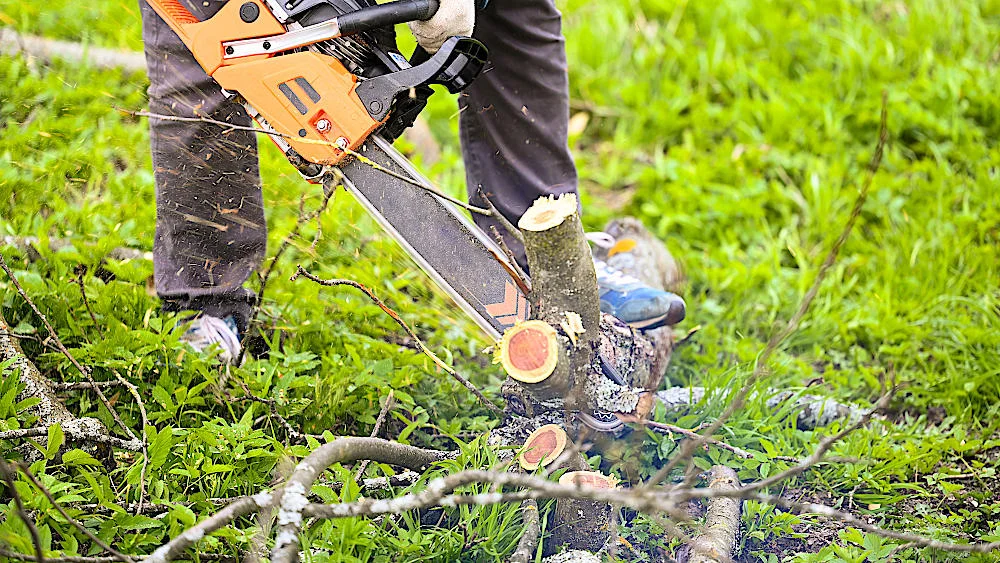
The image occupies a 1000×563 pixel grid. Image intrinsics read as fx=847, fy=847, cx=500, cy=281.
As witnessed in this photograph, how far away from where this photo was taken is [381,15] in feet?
6.33

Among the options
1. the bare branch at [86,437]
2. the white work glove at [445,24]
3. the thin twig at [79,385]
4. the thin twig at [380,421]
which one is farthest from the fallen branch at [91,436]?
the white work glove at [445,24]

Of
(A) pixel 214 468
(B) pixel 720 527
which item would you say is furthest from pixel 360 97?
(B) pixel 720 527

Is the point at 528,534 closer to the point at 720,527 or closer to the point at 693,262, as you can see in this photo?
the point at 720,527

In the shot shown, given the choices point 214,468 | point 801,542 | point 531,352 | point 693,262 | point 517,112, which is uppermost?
point 517,112

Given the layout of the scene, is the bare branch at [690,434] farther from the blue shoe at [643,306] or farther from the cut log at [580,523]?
the blue shoe at [643,306]

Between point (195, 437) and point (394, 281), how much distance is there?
1020 millimetres

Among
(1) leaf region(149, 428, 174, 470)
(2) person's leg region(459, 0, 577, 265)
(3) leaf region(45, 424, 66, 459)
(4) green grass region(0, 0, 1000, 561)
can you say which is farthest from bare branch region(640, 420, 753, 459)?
(3) leaf region(45, 424, 66, 459)

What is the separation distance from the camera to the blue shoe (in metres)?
2.62

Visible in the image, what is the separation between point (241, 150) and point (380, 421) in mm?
869

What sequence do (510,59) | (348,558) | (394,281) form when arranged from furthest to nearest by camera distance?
1. (394,281)
2. (510,59)
3. (348,558)

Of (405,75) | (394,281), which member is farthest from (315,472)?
(394,281)

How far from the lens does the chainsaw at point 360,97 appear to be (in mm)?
1964

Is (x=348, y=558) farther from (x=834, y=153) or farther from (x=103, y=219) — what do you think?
(x=834, y=153)

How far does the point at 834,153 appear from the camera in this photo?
3.91 metres
